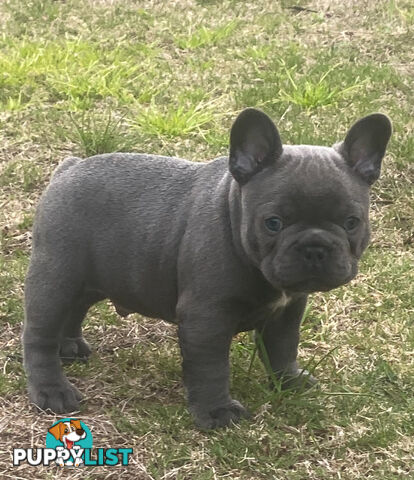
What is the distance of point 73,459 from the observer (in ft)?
12.2

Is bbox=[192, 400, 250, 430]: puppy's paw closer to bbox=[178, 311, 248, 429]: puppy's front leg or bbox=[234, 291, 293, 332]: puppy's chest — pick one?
bbox=[178, 311, 248, 429]: puppy's front leg

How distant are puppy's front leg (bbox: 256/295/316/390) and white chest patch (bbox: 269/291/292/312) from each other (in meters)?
0.17

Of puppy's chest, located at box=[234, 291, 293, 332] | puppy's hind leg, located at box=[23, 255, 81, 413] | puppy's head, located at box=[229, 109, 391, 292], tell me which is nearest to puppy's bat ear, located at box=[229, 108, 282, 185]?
puppy's head, located at box=[229, 109, 391, 292]

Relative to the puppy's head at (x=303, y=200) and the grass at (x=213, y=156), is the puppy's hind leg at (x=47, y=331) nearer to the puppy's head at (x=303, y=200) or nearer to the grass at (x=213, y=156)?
the grass at (x=213, y=156)

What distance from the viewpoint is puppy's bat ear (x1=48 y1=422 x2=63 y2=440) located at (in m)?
3.86

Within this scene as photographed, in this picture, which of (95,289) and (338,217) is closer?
(338,217)

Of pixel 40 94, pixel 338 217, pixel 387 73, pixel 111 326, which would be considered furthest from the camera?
pixel 387 73

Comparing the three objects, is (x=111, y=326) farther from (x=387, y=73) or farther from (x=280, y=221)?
(x=387, y=73)

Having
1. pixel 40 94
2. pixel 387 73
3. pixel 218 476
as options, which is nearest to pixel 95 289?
pixel 218 476

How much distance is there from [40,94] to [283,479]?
4.23m

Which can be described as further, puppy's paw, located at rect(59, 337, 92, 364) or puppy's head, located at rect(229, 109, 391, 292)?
puppy's paw, located at rect(59, 337, 92, 364)

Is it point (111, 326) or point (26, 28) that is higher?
point (26, 28)

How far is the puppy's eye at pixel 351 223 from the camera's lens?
3532 millimetres

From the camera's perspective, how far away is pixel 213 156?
635cm
